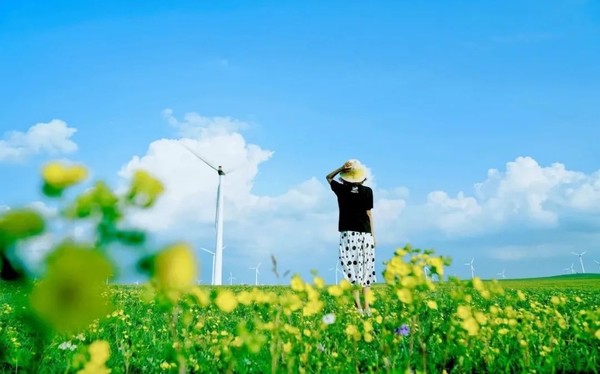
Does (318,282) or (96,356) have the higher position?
(318,282)

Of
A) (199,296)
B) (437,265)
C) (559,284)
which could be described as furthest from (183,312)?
(559,284)

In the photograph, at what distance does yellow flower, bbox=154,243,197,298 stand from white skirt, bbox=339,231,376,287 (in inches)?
271

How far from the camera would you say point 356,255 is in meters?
8.19

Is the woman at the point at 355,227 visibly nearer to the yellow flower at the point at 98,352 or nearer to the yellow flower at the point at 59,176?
the yellow flower at the point at 98,352

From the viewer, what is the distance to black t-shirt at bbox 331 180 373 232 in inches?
323

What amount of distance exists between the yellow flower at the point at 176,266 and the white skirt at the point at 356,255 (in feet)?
22.6

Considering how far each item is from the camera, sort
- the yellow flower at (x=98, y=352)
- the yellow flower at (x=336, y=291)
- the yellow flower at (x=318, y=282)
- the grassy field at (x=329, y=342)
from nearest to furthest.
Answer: the yellow flower at (x=98, y=352) → the grassy field at (x=329, y=342) → the yellow flower at (x=318, y=282) → the yellow flower at (x=336, y=291)

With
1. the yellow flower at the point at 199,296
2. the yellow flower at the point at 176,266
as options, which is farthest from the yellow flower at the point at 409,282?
the yellow flower at the point at 176,266

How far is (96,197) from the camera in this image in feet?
4.63

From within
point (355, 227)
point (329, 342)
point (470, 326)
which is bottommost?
point (329, 342)

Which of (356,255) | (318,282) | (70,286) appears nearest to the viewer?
(70,286)

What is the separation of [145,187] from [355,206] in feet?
22.7

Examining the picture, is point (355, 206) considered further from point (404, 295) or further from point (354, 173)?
point (404, 295)

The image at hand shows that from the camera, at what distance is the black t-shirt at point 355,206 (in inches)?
323
